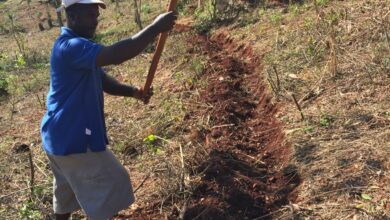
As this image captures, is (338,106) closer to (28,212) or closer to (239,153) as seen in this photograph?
(239,153)

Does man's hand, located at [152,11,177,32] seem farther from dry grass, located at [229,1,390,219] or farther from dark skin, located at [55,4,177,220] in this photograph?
dry grass, located at [229,1,390,219]

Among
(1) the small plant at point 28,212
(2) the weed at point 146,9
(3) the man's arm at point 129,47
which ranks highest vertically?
(3) the man's arm at point 129,47

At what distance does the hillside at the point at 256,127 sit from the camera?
3209 mm

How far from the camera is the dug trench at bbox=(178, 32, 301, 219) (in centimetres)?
325

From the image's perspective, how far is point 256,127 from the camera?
14.6ft

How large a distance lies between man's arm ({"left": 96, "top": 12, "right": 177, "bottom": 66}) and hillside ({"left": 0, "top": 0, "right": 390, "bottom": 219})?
1.36 metres

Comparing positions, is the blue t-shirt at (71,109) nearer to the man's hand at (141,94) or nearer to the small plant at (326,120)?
the man's hand at (141,94)

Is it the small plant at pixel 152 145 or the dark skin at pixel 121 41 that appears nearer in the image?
the dark skin at pixel 121 41

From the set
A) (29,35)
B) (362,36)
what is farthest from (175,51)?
(29,35)

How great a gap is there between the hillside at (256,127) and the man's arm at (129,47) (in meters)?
1.36

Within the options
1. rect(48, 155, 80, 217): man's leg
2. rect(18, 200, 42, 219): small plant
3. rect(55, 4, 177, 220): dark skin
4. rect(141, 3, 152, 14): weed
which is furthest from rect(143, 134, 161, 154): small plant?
rect(141, 3, 152, 14): weed

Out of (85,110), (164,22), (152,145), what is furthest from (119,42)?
(152,145)

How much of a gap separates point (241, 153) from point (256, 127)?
0.59m

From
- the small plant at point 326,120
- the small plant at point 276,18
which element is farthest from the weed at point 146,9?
the small plant at point 326,120
